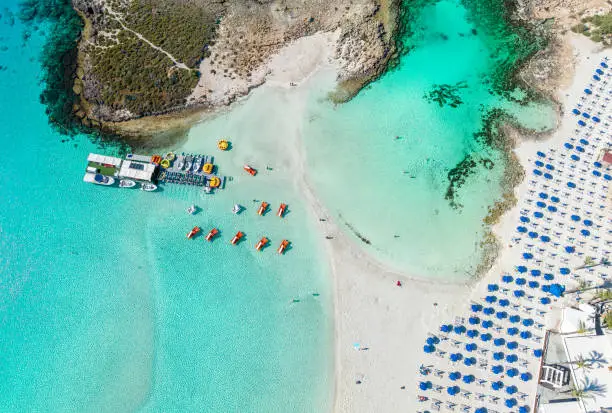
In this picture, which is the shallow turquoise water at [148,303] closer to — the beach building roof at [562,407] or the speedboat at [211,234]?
the speedboat at [211,234]

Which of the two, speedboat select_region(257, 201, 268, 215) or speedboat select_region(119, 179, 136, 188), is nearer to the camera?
speedboat select_region(257, 201, 268, 215)

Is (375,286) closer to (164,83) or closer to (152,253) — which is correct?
(152,253)

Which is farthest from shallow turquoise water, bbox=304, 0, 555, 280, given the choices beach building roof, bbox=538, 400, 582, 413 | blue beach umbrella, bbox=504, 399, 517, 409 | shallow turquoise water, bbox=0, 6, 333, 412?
beach building roof, bbox=538, 400, 582, 413

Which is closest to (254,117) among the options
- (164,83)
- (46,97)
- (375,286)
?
(164,83)

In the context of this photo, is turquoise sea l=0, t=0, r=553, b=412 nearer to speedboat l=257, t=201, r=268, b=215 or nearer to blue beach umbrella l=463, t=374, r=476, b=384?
speedboat l=257, t=201, r=268, b=215

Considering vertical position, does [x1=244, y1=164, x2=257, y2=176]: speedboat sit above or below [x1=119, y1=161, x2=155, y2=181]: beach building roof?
above

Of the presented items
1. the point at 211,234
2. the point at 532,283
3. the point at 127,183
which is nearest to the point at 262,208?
the point at 211,234

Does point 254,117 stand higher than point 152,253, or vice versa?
point 254,117

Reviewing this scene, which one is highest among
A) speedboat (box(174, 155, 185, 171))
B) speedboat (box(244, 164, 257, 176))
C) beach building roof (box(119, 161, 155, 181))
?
speedboat (box(244, 164, 257, 176))
